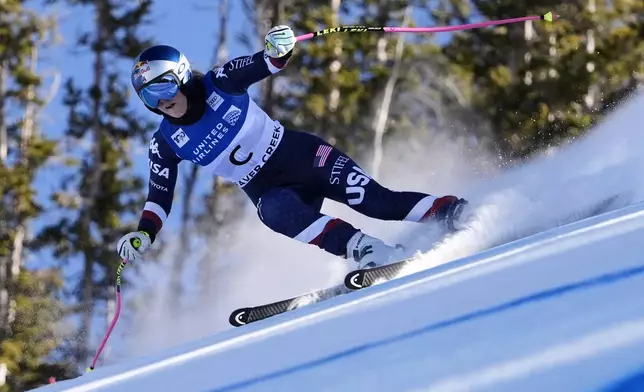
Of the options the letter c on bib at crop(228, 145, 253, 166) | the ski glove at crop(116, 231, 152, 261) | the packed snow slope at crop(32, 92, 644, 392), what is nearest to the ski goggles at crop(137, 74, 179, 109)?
the letter c on bib at crop(228, 145, 253, 166)

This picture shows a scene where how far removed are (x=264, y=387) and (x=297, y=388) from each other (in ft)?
0.35

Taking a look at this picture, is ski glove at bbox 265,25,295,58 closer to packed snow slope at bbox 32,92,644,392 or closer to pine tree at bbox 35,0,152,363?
packed snow slope at bbox 32,92,644,392

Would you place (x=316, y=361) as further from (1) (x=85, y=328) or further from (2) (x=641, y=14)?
(2) (x=641, y=14)

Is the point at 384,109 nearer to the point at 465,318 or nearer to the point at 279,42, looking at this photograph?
the point at 279,42

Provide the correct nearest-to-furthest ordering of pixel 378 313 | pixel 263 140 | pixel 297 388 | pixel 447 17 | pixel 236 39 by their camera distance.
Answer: pixel 297 388, pixel 378 313, pixel 263 140, pixel 236 39, pixel 447 17

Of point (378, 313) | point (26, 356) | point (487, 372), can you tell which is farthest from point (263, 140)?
point (26, 356)

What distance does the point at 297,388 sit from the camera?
2463 mm

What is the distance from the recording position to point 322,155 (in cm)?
611

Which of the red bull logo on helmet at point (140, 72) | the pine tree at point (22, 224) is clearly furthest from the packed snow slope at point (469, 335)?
the pine tree at point (22, 224)

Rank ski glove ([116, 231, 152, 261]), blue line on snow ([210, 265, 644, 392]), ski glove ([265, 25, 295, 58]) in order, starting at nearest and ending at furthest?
blue line on snow ([210, 265, 644, 392])
ski glove ([265, 25, 295, 58])
ski glove ([116, 231, 152, 261])

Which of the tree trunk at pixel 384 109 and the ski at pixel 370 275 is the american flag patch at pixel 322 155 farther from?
the tree trunk at pixel 384 109

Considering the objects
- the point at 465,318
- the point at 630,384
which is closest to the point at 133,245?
the point at 465,318

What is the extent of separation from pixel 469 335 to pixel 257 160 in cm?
379

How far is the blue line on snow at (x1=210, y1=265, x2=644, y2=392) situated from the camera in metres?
2.42
